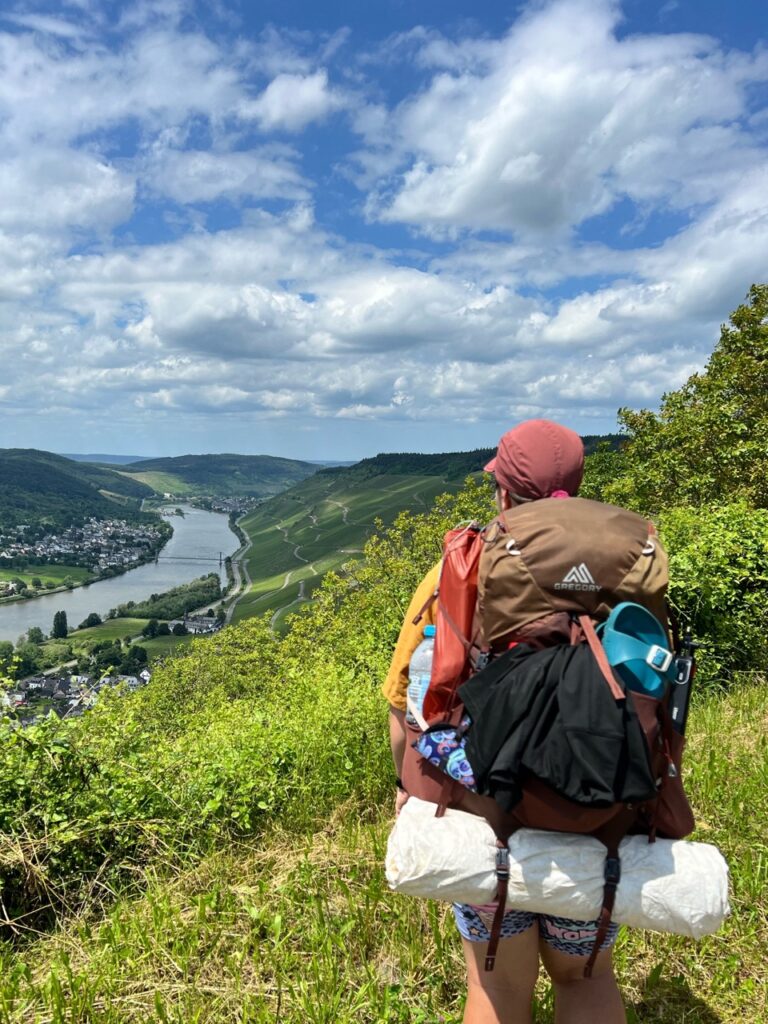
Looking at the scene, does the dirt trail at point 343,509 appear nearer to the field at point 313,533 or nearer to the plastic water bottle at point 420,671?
the field at point 313,533

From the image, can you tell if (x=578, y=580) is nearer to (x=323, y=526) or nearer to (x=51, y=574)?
(x=51, y=574)

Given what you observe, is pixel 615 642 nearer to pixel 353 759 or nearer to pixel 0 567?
pixel 353 759

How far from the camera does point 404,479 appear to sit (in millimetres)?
186000

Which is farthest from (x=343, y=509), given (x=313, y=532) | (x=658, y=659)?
(x=658, y=659)

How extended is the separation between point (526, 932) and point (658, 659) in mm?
879

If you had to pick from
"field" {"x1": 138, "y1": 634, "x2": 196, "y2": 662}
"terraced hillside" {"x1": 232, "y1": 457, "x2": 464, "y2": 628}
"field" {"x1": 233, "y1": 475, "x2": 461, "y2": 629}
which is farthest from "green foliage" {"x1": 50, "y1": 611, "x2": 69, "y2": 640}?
"terraced hillside" {"x1": 232, "y1": 457, "x2": 464, "y2": 628}

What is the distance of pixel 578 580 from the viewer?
1500mm

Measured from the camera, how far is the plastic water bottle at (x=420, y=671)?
176 centimetres

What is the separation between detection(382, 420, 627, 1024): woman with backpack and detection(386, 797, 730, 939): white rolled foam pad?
150 mm

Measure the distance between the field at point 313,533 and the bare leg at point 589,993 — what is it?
7349 centimetres

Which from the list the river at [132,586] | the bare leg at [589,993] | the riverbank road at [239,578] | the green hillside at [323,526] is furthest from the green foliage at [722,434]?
the river at [132,586]

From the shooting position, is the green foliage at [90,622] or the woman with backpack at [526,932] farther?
the green foliage at [90,622]

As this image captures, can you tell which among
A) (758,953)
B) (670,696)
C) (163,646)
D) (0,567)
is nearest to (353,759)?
(758,953)

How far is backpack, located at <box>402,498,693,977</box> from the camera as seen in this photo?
146 cm
